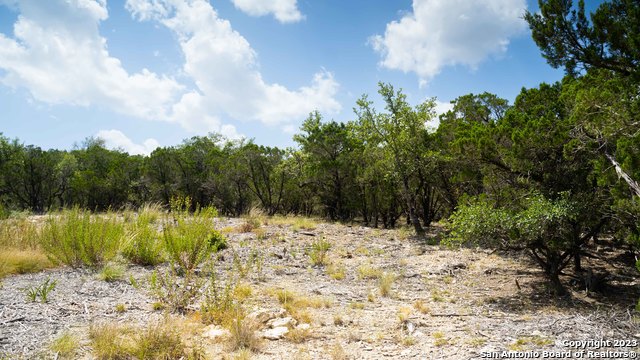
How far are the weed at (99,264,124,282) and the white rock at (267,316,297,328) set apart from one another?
3.37m

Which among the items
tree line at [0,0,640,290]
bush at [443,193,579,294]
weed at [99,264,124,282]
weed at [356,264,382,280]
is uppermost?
tree line at [0,0,640,290]

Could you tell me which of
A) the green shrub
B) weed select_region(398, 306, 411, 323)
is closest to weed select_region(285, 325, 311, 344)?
weed select_region(398, 306, 411, 323)

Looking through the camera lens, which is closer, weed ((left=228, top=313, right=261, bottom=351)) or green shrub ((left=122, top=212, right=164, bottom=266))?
weed ((left=228, top=313, right=261, bottom=351))

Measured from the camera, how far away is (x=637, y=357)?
3.54m

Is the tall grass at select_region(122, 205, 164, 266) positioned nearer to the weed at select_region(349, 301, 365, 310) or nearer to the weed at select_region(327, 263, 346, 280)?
the weed at select_region(327, 263, 346, 280)

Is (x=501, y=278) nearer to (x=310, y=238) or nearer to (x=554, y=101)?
(x=554, y=101)

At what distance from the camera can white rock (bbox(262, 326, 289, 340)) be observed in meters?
4.71

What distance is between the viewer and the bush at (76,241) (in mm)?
7086

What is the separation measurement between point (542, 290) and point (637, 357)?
16.6ft

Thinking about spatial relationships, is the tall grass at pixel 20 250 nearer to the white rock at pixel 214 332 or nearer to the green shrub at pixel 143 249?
the green shrub at pixel 143 249

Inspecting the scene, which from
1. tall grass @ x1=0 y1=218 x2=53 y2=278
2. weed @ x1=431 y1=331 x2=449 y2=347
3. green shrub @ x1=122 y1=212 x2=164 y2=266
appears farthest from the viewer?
green shrub @ x1=122 y1=212 x2=164 y2=266

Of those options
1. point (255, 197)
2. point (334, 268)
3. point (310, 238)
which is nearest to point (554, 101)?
point (334, 268)

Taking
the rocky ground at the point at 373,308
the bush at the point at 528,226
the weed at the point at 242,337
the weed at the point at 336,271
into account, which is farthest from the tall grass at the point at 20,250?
the bush at the point at 528,226

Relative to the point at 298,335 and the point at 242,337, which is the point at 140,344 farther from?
the point at 298,335
